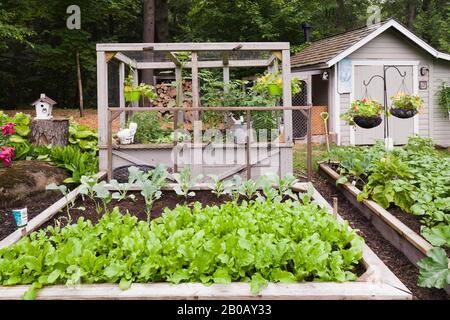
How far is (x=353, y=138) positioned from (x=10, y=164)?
8.34 metres

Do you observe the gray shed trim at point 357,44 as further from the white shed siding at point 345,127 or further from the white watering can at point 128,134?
the white watering can at point 128,134

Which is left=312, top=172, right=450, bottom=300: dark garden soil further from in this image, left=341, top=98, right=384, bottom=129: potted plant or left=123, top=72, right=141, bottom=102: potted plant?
left=123, top=72, right=141, bottom=102: potted plant

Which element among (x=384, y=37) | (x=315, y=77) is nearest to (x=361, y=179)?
(x=384, y=37)

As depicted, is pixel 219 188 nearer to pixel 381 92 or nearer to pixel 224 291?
pixel 224 291

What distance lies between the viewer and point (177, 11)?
21266mm

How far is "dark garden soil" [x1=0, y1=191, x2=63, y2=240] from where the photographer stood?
4721 millimetres

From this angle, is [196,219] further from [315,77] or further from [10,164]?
[315,77]

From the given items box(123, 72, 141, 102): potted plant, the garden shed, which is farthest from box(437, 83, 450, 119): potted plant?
box(123, 72, 141, 102): potted plant

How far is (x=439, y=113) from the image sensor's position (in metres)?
12.1

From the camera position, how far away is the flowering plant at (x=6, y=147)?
567 centimetres

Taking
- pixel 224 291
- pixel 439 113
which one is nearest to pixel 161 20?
pixel 439 113

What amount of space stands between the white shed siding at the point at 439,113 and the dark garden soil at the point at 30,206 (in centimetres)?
977

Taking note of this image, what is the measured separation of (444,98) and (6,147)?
10.1 metres

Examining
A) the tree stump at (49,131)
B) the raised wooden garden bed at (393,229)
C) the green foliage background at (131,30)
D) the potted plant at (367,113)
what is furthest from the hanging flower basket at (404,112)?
Answer: the green foliage background at (131,30)
